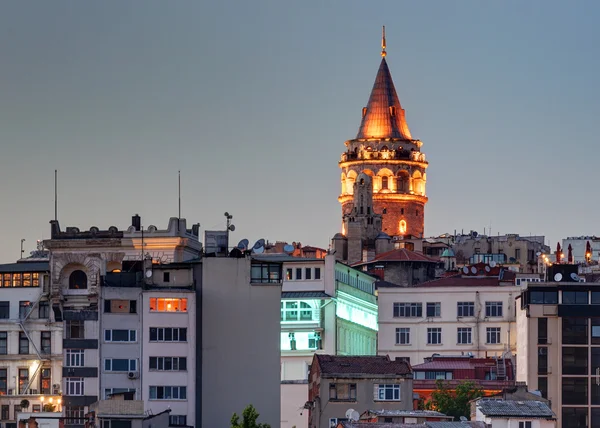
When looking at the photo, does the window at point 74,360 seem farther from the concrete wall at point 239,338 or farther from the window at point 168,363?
the concrete wall at point 239,338

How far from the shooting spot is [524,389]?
133 meters

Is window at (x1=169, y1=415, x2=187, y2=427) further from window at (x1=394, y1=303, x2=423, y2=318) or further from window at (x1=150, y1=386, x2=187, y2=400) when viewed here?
window at (x1=394, y1=303, x2=423, y2=318)

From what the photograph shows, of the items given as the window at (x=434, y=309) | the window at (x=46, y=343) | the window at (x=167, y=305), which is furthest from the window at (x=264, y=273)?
the window at (x=434, y=309)

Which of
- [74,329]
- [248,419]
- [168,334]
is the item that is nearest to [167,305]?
[168,334]

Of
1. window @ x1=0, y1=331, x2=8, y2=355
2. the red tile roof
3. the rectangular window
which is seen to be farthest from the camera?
window @ x1=0, y1=331, x2=8, y2=355

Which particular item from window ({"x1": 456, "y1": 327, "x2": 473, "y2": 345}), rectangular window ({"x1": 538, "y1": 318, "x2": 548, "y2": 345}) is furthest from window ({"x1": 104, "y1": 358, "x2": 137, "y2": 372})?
window ({"x1": 456, "y1": 327, "x2": 473, "y2": 345})

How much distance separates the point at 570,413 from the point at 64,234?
37.6m

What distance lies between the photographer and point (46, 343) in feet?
526

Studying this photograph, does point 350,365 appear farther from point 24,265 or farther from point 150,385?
point 24,265

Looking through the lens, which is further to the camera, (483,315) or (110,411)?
(483,315)

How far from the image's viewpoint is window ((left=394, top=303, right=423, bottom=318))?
17500 centimetres

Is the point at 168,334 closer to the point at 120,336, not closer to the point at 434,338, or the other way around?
the point at 120,336

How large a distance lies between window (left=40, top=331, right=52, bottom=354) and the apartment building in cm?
3083

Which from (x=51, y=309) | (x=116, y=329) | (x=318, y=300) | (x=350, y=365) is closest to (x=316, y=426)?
(x=350, y=365)
